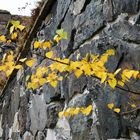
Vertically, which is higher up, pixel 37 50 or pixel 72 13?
pixel 72 13

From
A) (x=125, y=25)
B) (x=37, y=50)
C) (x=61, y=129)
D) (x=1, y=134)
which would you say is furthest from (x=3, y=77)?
(x=125, y=25)

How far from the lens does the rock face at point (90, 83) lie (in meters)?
2.04

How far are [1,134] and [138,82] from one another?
3658 millimetres

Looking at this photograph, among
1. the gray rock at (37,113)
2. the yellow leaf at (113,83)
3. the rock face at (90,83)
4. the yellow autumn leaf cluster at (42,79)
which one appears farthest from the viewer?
the gray rock at (37,113)

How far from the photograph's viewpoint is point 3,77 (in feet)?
18.1

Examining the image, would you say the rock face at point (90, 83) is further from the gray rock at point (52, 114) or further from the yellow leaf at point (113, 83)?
the yellow leaf at point (113, 83)

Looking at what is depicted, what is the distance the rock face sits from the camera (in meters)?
2.04

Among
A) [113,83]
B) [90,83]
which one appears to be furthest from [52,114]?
[113,83]

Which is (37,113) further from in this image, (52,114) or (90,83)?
(90,83)

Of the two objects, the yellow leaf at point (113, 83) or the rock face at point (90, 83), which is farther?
the rock face at point (90, 83)

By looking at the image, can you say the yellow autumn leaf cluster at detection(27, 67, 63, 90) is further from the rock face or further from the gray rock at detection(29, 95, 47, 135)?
the gray rock at detection(29, 95, 47, 135)

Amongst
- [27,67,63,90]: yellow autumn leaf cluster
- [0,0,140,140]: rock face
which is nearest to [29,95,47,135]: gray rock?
[0,0,140,140]: rock face

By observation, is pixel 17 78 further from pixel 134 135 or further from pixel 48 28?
pixel 134 135

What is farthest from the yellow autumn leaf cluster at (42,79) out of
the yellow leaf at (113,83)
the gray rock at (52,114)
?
the gray rock at (52,114)
